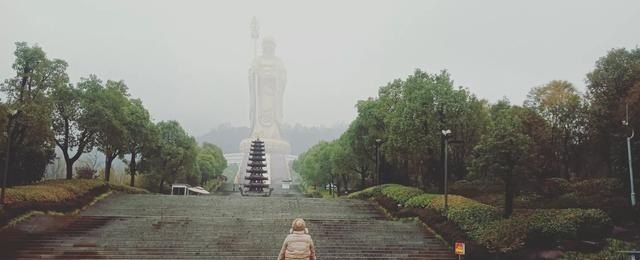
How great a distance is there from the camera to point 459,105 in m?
27.1

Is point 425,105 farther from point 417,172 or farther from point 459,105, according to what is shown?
point 417,172

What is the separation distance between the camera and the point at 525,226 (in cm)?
1733

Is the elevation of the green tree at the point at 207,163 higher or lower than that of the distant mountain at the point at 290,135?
lower

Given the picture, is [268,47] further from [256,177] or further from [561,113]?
[561,113]

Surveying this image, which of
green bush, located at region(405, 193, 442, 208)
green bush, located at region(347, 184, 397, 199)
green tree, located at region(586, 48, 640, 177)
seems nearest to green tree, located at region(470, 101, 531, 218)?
green bush, located at region(405, 193, 442, 208)

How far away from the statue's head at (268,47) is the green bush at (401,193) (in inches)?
2185

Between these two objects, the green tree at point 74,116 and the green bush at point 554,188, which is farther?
the green tree at point 74,116

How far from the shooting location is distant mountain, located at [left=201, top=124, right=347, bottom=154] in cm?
17425

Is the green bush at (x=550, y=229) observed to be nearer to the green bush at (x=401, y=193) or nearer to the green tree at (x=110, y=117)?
the green bush at (x=401, y=193)

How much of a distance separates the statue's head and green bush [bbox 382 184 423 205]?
5550cm

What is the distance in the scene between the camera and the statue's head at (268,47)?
272ft

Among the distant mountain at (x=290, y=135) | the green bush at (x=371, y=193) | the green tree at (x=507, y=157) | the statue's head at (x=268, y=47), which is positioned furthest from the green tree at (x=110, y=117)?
the distant mountain at (x=290, y=135)

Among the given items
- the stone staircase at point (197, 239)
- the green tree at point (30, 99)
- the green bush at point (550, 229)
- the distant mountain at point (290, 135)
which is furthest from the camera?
the distant mountain at point (290, 135)

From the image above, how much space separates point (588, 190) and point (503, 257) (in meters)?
9.41
